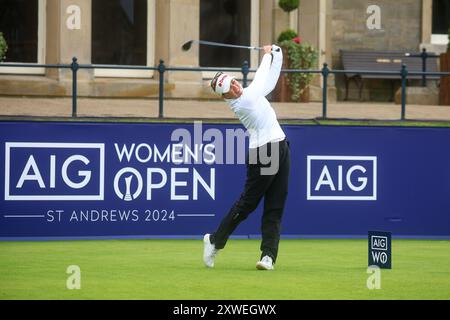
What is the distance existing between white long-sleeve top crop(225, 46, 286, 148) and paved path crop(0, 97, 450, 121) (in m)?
5.73

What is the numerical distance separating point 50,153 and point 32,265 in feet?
13.4

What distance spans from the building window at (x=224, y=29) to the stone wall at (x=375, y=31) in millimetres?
2594

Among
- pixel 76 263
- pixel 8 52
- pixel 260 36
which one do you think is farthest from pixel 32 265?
pixel 260 36

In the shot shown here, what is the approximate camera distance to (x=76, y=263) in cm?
1349

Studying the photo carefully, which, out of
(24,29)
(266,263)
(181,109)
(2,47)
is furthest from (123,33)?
(266,263)

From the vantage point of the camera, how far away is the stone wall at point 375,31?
2652cm

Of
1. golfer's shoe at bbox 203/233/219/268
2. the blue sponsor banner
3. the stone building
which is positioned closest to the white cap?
golfer's shoe at bbox 203/233/219/268

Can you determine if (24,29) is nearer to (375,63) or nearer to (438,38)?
(375,63)

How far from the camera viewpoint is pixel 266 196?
1293 centimetres

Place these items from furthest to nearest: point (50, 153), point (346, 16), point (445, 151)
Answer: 1. point (346, 16)
2. point (445, 151)
3. point (50, 153)

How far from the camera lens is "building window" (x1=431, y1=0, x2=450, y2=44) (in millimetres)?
27562

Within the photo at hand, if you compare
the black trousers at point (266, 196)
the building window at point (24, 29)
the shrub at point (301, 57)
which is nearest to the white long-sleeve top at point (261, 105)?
the black trousers at point (266, 196)

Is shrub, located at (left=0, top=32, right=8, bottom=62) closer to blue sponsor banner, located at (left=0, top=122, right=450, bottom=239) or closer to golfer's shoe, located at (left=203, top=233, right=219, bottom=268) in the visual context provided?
blue sponsor banner, located at (left=0, top=122, right=450, bottom=239)
